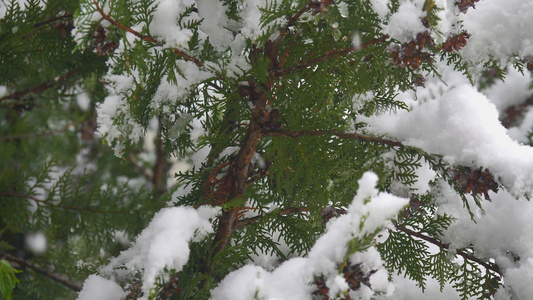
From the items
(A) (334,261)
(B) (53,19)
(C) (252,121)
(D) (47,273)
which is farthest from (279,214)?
(D) (47,273)

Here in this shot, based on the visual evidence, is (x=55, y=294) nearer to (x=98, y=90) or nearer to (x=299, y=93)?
(x=98, y=90)

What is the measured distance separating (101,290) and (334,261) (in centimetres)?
81

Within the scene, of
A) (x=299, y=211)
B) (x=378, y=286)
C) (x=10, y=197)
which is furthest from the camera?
(x=10, y=197)

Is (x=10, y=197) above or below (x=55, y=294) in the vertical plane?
below

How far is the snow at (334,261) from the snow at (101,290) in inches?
16.5

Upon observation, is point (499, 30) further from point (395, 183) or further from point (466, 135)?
point (395, 183)

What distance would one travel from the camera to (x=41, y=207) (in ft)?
4.94

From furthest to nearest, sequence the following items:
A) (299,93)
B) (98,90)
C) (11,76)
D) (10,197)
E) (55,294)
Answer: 1. (55,294)
2. (98,90)
3. (11,76)
4. (10,197)
5. (299,93)

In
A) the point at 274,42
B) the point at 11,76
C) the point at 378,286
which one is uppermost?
the point at 11,76

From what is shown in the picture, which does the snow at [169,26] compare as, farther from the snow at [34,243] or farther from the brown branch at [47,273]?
the snow at [34,243]

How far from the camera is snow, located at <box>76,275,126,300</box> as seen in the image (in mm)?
1376

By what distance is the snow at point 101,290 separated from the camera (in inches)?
54.2

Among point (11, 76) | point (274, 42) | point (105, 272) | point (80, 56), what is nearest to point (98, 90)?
point (80, 56)

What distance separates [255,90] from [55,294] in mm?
2057
